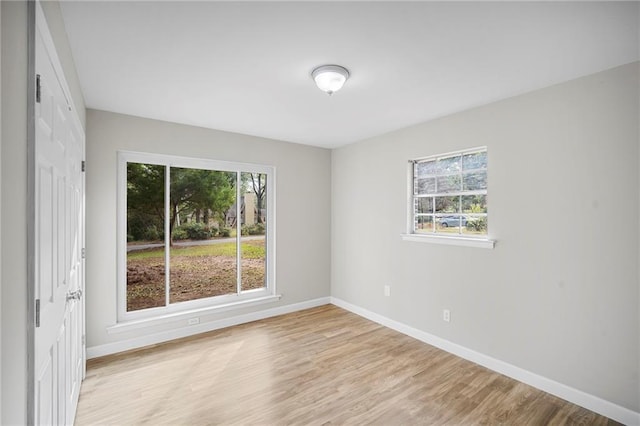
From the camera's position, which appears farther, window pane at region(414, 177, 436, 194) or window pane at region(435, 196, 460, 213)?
window pane at region(414, 177, 436, 194)

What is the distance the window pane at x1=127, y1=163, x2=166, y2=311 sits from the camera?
11.3 ft

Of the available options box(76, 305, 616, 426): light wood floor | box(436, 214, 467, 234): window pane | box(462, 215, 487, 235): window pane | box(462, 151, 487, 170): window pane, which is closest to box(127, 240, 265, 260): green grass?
box(76, 305, 616, 426): light wood floor

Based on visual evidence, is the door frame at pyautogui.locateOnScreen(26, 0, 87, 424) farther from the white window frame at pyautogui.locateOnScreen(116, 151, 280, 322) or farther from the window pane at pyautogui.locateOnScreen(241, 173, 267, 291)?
the window pane at pyautogui.locateOnScreen(241, 173, 267, 291)

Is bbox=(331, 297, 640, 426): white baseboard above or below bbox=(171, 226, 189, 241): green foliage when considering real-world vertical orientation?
below

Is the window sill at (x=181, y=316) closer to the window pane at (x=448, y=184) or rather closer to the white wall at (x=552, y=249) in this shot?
the white wall at (x=552, y=249)

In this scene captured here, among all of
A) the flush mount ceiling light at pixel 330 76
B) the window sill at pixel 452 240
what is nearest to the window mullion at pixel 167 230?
the flush mount ceiling light at pixel 330 76

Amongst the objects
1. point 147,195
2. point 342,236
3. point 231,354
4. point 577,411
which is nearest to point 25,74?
point 147,195

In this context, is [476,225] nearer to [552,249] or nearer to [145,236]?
[552,249]

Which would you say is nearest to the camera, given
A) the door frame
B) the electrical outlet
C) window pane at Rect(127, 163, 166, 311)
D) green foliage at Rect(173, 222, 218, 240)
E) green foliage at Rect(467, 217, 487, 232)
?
the door frame

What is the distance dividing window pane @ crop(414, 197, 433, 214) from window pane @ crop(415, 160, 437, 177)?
29cm

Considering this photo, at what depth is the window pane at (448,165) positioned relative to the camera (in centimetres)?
333

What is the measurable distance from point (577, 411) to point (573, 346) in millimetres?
451

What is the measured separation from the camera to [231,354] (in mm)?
3207

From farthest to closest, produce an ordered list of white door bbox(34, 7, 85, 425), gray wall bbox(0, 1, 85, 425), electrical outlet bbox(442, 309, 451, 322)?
electrical outlet bbox(442, 309, 451, 322), white door bbox(34, 7, 85, 425), gray wall bbox(0, 1, 85, 425)
